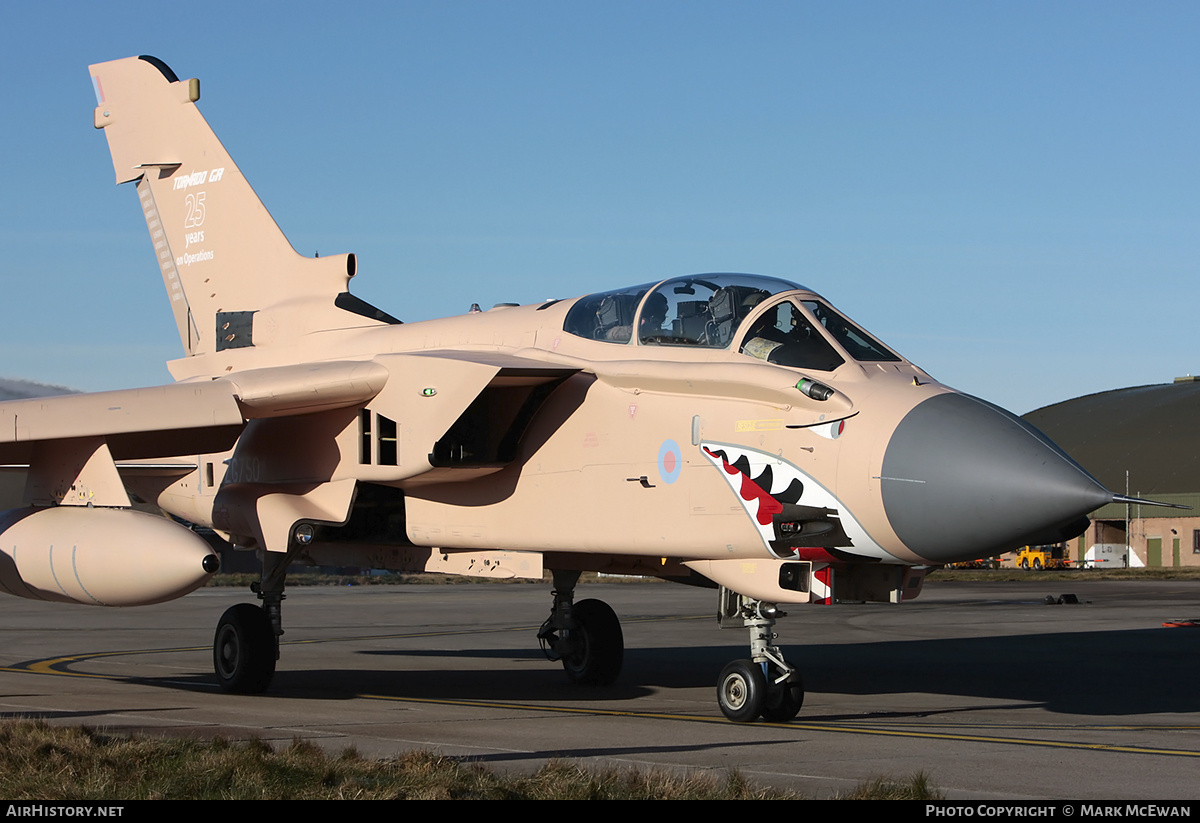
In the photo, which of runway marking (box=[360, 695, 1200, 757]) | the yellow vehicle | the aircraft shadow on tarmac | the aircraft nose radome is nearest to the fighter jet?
the aircraft nose radome

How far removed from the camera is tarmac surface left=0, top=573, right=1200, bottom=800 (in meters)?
7.81

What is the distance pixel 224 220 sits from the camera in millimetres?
15336

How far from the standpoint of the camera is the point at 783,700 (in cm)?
966

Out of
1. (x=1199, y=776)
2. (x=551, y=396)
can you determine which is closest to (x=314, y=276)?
(x=551, y=396)

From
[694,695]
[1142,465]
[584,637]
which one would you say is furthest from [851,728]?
[1142,465]

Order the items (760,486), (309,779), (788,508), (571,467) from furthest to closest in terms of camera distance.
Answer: (571,467), (760,486), (788,508), (309,779)

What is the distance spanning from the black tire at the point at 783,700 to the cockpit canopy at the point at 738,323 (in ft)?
7.83

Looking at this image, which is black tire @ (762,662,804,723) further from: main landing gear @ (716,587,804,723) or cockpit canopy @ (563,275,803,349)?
cockpit canopy @ (563,275,803,349)

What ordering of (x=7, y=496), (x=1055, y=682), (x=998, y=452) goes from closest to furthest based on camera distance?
(x=998, y=452) < (x=1055, y=682) < (x=7, y=496)

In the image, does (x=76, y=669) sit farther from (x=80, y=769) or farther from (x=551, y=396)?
(x=80, y=769)

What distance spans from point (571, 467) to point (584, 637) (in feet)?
11.6

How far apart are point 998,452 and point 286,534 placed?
672cm

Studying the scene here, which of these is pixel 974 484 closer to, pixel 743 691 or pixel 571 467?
pixel 743 691

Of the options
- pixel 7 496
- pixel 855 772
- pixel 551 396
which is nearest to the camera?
pixel 855 772
